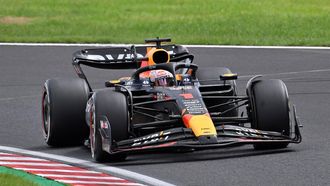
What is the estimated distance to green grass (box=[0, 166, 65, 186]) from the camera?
10383 millimetres

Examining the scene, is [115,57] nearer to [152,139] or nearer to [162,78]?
[162,78]

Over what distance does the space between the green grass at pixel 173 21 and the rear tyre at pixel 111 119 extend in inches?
540

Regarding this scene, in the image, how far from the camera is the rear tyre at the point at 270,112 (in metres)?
12.3

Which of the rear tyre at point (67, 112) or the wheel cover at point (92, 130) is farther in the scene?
the rear tyre at point (67, 112)

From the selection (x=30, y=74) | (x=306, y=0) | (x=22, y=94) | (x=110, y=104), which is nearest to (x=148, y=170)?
(x=110, y=104)

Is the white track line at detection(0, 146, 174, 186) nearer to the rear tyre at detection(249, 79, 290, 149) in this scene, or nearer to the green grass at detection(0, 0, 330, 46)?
the rear tyre at detection(249, 79, 290, 149)

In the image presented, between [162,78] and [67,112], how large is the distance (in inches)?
42.1

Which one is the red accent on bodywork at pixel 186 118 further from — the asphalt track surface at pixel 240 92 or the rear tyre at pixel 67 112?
the rear tyre at pixel 67 112

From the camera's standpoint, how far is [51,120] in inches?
510

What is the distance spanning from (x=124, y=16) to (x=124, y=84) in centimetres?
1937

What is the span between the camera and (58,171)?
11266 mm

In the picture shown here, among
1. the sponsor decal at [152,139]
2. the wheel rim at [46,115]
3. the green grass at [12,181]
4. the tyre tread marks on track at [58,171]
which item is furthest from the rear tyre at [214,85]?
the green grass at [12,181]

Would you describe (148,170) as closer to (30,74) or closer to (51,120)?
(51,120)

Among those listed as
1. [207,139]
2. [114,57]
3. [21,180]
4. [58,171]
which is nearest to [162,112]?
[207,139]
